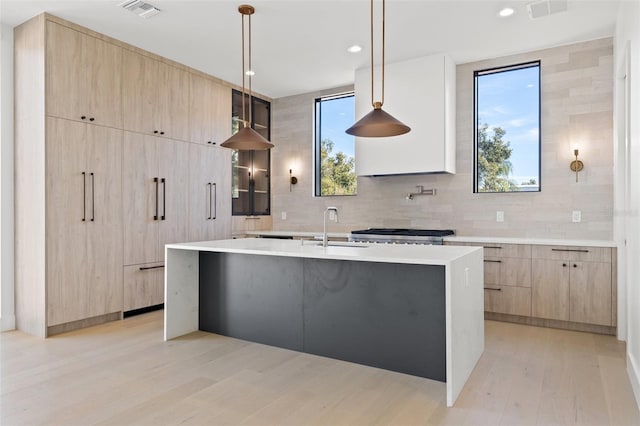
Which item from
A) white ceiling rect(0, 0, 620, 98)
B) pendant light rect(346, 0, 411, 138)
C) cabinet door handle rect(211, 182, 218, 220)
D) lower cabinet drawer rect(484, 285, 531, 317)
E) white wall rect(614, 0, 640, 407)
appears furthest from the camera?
cabinet door handle rect(211, 182, 218, 220)

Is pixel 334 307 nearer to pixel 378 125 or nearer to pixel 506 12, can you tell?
pixel 378 125

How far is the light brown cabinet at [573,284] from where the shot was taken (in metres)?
3.80

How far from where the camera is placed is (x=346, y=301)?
10.4 ft

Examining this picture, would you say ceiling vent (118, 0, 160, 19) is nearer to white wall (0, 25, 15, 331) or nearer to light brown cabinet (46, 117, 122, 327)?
light brown cabinet (46, 117, 122, 327)

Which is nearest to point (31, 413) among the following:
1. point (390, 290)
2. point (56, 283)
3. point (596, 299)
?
point (56, 283)

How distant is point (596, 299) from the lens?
3.83 metres

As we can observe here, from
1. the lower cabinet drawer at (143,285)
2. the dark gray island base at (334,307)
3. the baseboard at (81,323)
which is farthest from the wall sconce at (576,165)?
the baseboard at (81,323)

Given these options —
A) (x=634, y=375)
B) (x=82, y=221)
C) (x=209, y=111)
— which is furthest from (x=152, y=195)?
(x=634, y=375)

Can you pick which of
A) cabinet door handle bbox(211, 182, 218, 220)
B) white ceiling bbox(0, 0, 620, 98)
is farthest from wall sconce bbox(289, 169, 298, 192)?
white ceiling bbox(0, 0, 620, 98)

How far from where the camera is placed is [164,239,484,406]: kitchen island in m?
2.75

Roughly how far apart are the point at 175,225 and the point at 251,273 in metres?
1.78

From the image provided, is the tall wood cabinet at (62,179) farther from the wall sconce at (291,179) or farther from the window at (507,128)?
the window at (507,128)

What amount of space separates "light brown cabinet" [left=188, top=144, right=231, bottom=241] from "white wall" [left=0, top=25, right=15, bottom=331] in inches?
71.0

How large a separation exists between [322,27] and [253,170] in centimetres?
277
